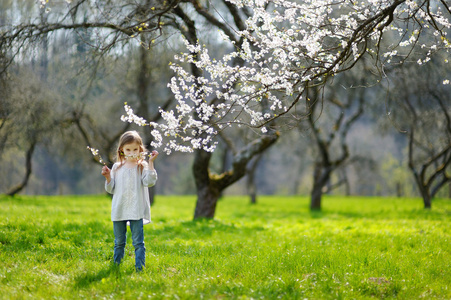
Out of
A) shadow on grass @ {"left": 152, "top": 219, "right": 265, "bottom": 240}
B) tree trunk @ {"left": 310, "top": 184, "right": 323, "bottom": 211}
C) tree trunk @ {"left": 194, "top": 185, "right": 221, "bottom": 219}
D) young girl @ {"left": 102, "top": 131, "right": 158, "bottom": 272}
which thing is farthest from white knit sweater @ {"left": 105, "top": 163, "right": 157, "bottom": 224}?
tree trunk @ {"left": 310, "top": 184, "right": 323, "bottom": 211}

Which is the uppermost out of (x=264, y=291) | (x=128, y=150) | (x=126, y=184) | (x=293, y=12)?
(x=293, y=12)

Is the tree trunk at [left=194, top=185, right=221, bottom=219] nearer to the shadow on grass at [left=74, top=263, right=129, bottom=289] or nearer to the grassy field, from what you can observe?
the grassy field

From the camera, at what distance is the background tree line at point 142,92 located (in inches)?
299

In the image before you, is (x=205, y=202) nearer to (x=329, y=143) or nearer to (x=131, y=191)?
(x=131, y=191)

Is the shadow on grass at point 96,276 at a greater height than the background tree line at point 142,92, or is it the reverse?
the background tree line at point 142,92

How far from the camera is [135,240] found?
16.6 feet

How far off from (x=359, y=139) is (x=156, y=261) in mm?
35558

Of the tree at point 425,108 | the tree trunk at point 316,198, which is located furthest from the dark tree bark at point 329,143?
the tree at point 425,108

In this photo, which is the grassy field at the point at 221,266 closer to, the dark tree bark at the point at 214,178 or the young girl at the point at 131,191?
the young girl at the point at 131,191

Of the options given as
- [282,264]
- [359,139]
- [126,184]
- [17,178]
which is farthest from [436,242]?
[359,139]

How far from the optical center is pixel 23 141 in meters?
15.2

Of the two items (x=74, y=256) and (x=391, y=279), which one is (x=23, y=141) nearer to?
(x=74, y=256)

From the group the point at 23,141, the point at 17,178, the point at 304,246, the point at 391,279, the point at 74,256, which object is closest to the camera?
the point at 391,279

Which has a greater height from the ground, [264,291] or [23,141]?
[23,141]
